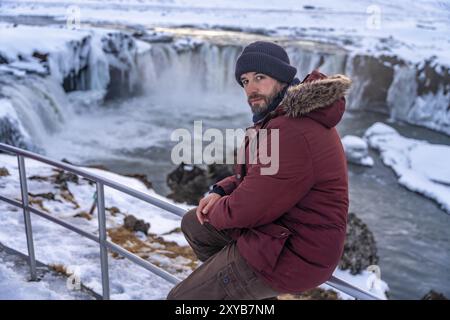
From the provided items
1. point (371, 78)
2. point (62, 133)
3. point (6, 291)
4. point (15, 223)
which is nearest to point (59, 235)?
point (15, 223)

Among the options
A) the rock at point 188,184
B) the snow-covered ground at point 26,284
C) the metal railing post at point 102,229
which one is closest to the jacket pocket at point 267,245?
the metal railing post at point 102,229

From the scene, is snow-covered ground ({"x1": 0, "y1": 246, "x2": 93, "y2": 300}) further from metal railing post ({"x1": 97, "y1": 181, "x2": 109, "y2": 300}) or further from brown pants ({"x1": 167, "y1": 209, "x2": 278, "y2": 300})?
brown pants ({"x1": 167, "y1": 209, "x2": 278, "y2": 300})

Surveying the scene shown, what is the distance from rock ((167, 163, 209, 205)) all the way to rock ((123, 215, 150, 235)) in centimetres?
343

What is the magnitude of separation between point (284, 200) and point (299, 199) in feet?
0.20

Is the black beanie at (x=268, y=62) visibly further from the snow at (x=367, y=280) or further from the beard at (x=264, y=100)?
the snow at (x=367, y=280)

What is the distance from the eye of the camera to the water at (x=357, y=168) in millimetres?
9919

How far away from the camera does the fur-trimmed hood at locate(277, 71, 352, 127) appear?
1635 millimetres

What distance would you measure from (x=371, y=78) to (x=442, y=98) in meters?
3.46

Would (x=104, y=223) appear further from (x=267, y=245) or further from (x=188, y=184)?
(x=188, y=184)

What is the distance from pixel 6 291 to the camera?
114 inches

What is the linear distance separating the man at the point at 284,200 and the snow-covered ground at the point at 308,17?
20.4 meters

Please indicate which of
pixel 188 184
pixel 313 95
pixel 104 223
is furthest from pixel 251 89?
pixel 188 184

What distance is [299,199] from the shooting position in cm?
168

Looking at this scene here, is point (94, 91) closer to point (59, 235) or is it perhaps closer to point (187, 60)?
point (187, 60)
